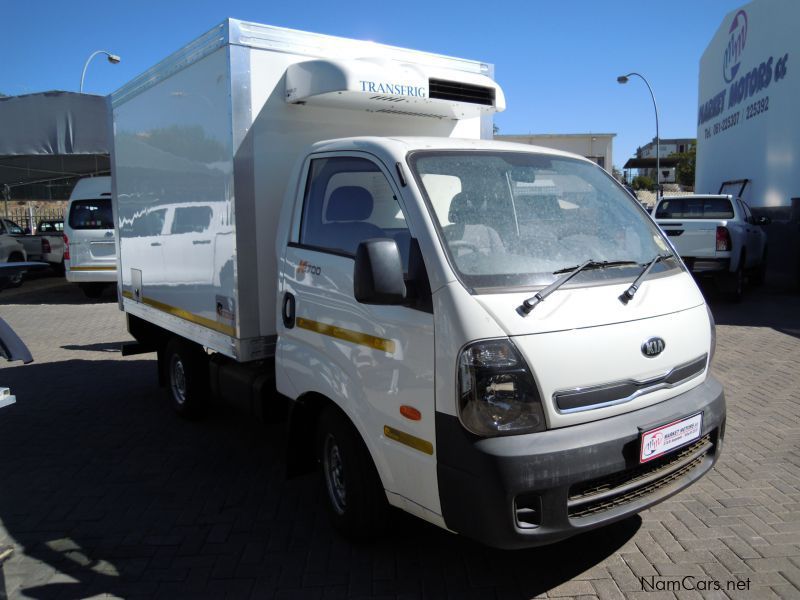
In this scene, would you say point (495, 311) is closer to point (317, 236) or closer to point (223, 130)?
point (317, 236)

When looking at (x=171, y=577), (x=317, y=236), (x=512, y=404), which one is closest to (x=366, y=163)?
(x=317, y=236)

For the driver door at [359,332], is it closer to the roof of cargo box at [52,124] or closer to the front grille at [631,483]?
the front grille at [631,483]

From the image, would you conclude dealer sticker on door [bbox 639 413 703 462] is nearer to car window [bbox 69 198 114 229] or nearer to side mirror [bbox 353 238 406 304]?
side mirror [bbox 353 238 406 304]

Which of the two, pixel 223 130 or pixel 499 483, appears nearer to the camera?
pixel 499 483

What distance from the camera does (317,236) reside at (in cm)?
379

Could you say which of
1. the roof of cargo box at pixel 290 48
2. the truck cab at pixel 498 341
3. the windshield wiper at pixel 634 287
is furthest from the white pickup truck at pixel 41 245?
the windshield wiper at pixel 634 287

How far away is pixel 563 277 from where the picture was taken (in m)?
2.91

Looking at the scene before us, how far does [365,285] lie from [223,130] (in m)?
1.93

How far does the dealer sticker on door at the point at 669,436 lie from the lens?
114 inches

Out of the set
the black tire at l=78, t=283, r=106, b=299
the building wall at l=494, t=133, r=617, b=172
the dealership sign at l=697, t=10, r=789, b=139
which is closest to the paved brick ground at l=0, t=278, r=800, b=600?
the black tire at l=78, t=283, r=106, b=299

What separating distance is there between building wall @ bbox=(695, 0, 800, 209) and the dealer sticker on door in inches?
573

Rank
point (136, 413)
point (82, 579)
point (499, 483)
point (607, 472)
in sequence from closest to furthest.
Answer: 1. point (499, 483)
2. point (607, 472)
3. point (82, 579)
4. point (136, 413)

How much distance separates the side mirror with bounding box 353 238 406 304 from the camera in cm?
283

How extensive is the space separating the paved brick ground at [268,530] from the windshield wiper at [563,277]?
4.79 ft
